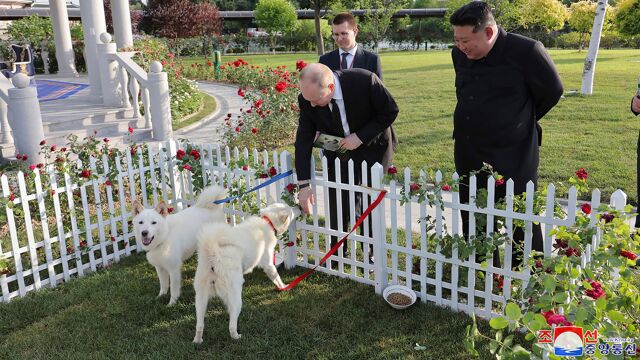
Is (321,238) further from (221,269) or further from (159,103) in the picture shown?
(159,103)

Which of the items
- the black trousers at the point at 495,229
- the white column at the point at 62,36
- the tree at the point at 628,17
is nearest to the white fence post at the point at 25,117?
the black trousers at the point at 495,229

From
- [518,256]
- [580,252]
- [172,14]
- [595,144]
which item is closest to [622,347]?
[580,252]

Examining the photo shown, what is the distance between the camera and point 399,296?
412 centimetres

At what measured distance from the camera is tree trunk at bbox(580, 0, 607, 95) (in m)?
12.3

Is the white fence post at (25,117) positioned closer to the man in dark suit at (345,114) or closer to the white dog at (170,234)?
the white dog at (170,234)

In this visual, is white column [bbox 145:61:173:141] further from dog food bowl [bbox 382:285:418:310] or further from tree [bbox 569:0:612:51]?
tree [bbox 569:0:612:51]

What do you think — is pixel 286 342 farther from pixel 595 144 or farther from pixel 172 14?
pixel 172 14

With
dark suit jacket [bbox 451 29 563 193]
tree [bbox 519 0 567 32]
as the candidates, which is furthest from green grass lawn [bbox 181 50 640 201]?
tree [bbox 519 0 567 32]

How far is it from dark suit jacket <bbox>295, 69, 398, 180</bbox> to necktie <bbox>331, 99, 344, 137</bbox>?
4 cm

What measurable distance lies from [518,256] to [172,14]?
27100 millimetres

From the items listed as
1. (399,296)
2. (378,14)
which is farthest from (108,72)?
(378,14)

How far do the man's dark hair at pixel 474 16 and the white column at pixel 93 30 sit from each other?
405 inches

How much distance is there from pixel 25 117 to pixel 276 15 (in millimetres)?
38364

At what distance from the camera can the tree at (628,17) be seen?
26266 millimetres
